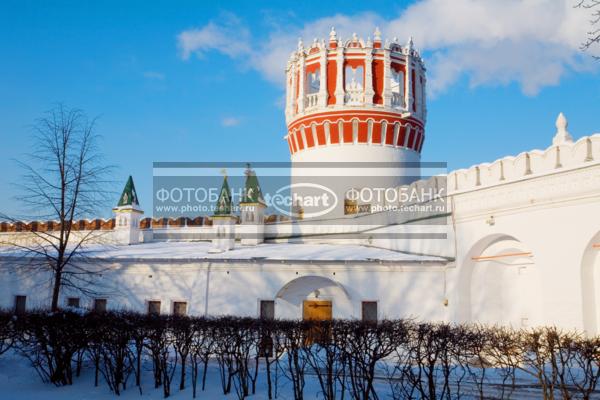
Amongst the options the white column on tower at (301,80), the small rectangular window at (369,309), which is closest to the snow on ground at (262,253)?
the small rectangular window at (369,309)

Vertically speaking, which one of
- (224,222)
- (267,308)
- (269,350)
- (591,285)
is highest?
(224,222)

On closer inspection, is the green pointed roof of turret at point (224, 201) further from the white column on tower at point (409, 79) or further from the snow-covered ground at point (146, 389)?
the snow-covered ground at point (146, 389)

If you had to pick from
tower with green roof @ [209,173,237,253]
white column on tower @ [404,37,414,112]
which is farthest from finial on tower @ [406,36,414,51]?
tower with green roof @ [209,173,237,253]

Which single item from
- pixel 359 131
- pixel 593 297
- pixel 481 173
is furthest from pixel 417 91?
pixel 593 297

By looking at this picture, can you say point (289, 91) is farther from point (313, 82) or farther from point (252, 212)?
point (252, 212)

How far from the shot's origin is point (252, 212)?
→ 27781 millimetres

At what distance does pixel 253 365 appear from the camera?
56.3 ft

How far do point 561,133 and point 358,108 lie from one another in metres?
13.6

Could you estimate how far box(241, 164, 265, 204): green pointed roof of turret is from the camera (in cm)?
2792

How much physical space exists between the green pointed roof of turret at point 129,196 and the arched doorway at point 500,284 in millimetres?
17242

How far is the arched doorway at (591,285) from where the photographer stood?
15578 mm

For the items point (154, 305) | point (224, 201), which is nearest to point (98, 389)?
point (154, 305)

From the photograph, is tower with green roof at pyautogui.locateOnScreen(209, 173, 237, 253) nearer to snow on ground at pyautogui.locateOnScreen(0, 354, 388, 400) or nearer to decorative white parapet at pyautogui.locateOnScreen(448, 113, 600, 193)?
snow on ground at pyautogui.locateOnScreen(0, 354, 388, 400)

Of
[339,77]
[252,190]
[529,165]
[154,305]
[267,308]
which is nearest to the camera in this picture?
[529,165]
